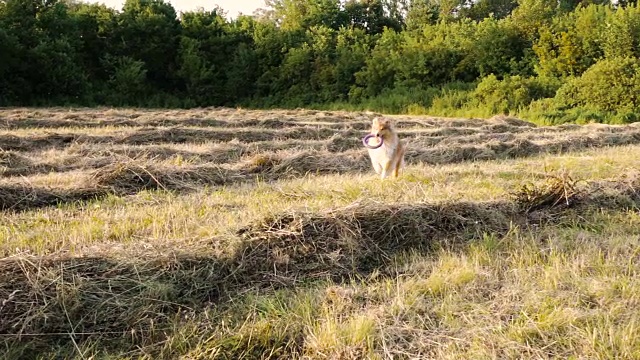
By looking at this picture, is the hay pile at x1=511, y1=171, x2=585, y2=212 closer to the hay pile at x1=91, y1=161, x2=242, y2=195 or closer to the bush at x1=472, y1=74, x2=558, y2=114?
the hay pile at x1=91, y1=161, x2=242, y2=195

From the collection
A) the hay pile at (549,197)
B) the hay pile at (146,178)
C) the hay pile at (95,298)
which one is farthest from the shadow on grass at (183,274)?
the hay pile at (146,178)

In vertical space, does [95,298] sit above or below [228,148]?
above

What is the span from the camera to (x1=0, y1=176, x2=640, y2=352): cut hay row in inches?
110

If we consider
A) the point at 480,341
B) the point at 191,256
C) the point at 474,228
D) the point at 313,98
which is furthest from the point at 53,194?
the point at 313,98

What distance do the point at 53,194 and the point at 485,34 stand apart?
87.4 ft

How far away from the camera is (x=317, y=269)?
3639 millimetres

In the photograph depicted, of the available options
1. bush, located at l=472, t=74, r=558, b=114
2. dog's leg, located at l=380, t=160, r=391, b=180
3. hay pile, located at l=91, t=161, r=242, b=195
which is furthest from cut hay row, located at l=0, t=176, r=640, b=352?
bush, located at l=472, t=74, r=558, b=114

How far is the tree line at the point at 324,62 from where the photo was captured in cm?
2347

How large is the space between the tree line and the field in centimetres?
1795

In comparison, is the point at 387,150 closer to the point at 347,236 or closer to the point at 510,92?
the point at 347,236

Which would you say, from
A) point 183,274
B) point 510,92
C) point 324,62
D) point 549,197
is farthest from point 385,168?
point 324,62

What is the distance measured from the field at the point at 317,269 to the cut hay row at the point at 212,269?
0.01 metres

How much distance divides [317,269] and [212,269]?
72 centimetres

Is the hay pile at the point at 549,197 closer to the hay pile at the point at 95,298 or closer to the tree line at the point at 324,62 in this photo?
the hay pile at the point at 95,298
